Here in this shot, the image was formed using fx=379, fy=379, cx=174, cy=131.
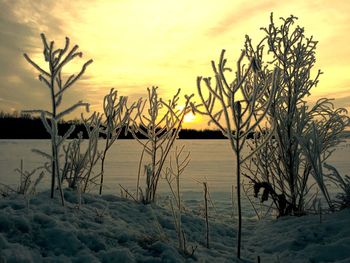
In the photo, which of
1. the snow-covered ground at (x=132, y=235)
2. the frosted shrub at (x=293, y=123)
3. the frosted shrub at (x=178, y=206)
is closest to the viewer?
the snow-covered ground at (x=132, y=235)

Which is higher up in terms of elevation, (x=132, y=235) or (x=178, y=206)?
(x=178, y=206)

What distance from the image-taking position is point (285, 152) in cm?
517

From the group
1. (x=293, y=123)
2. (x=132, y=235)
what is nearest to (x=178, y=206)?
(x=132, y=235)

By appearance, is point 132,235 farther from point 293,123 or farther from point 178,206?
point 293,123

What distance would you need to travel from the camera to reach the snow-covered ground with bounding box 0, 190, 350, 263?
2607 millimetres

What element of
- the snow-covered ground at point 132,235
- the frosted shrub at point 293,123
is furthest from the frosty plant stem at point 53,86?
the frosted shrub at point 293,123

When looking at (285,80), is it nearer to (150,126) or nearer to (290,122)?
(290,122)

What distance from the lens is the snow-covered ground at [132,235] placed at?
261 centimetres

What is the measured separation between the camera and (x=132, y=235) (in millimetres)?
3109

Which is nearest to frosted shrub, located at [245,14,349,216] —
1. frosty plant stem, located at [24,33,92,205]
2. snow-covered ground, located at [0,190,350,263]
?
snow-covered ground, located at [0,190,350,263]

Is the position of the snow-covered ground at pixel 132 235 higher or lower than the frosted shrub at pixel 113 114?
lower

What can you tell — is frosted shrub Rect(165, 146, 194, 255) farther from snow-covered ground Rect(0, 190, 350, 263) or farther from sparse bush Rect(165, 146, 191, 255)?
snow-covered ground Rect(0, 190, 350, 263)

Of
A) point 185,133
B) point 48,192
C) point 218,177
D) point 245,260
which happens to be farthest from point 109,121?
point 185,133

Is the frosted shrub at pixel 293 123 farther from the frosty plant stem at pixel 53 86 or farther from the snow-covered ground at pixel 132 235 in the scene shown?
the frosty plant stem at pixel 53 86
